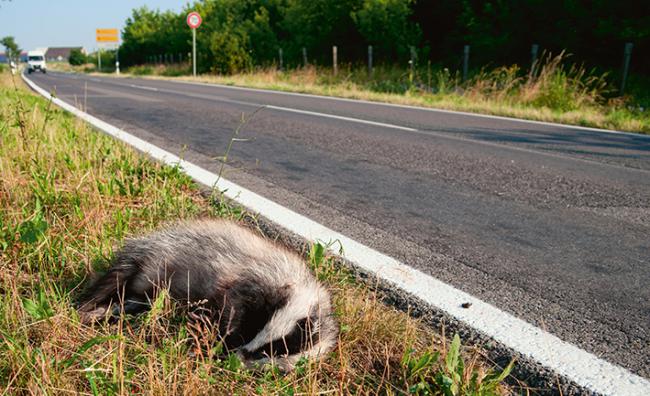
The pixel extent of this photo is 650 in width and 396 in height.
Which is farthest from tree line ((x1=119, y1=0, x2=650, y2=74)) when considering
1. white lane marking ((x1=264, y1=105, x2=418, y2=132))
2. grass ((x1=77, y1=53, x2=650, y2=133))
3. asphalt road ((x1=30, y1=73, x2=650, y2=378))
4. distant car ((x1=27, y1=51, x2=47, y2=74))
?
distant car ((x1=27, y1=51, x2=47, y2=74))

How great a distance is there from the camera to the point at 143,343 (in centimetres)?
195

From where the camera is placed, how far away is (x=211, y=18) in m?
41.3

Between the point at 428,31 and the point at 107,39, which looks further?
the point at 107,39

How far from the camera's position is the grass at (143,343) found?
1.75m

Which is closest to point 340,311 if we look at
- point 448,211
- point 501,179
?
point 448,211

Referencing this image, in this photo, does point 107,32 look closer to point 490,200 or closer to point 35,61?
point 35,61

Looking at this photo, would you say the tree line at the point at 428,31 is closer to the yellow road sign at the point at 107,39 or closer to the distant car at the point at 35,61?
the distant car at the point at 35,61

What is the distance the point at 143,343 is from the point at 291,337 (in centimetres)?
51

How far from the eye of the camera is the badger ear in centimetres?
202

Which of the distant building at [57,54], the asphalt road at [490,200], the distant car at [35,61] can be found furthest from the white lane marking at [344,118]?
the distant building at [57,54]

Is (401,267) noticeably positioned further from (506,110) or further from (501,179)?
(506,110)

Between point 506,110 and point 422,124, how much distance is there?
9.79ft

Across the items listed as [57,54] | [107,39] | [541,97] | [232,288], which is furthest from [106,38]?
[57,54]

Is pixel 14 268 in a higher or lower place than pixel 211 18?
lower
